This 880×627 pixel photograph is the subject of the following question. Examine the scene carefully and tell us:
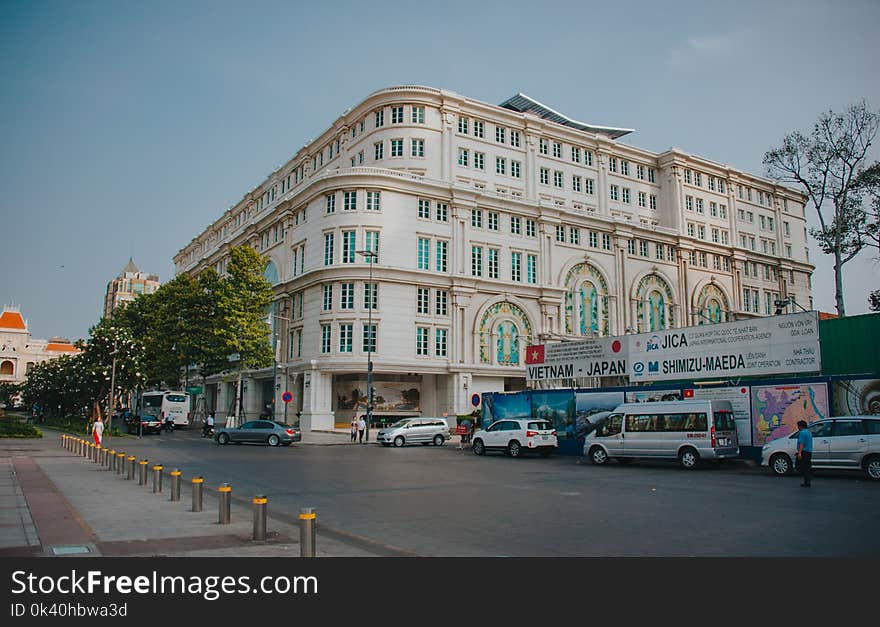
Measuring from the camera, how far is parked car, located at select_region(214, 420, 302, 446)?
119 feet

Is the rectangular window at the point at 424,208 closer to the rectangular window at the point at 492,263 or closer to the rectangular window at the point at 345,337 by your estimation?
the rectangular window at the point at 492,263

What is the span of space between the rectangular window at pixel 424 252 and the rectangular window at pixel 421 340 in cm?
472

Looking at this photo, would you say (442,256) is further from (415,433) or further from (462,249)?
(415,433)

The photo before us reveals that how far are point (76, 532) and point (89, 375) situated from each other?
38747 millimetres

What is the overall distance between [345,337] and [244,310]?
25.4 feet

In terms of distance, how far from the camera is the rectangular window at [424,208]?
Result: 50.6 metres

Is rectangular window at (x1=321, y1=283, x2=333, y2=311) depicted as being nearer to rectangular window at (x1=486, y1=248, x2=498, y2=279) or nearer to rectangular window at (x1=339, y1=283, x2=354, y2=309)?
rectangular window at (x1=339, y1=283, x2=354, y2=309)

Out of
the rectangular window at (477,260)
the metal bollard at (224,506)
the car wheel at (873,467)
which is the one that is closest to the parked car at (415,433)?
the rectangular window at (477,260)

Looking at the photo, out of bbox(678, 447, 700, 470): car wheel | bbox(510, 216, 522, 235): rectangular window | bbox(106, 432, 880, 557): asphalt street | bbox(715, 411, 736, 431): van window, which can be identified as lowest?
bbox(106, 432, 880, 557): asphalt street

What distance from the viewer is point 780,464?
60.7ft

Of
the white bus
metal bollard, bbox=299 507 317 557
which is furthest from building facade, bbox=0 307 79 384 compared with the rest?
metal bollard, bbox=299 507 317 557

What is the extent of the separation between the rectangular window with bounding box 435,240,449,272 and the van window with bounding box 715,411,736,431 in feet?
104
